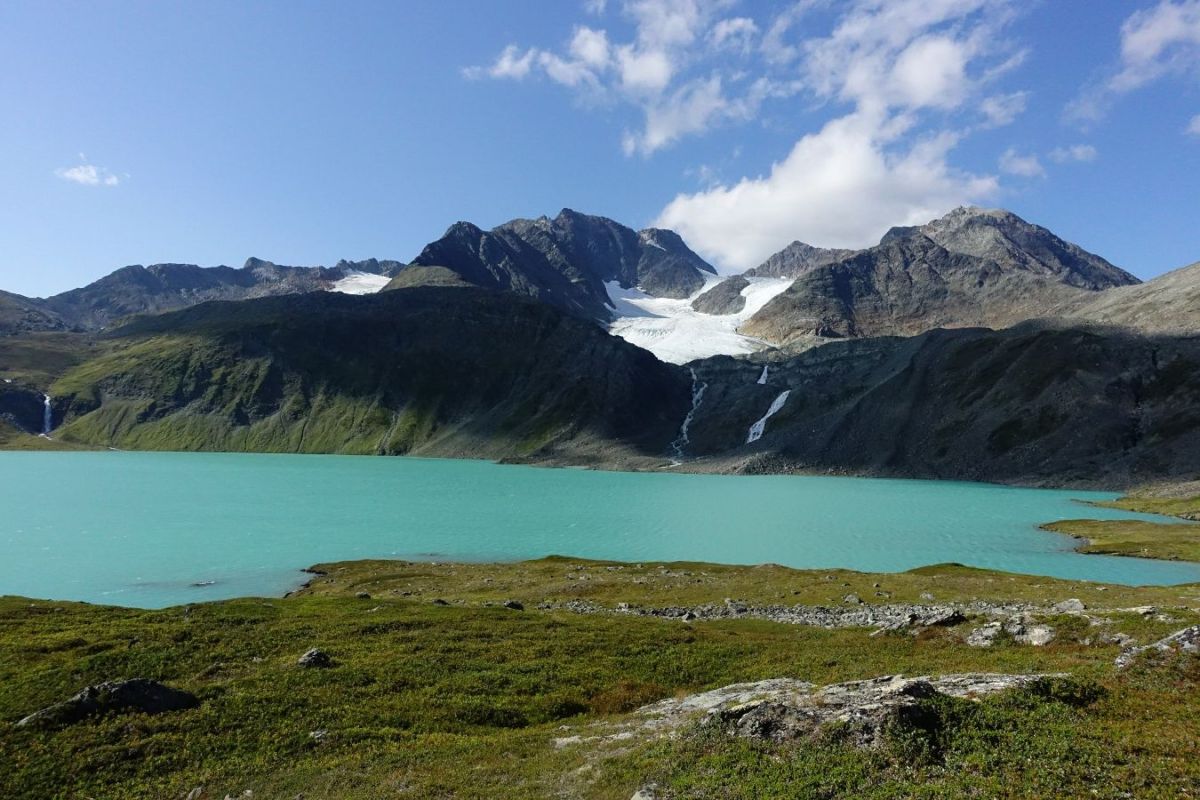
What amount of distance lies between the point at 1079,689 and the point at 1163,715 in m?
1.70

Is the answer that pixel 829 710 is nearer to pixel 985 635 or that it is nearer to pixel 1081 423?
pixel 985 635

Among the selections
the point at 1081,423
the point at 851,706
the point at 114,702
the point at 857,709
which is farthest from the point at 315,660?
the point at 1081,423

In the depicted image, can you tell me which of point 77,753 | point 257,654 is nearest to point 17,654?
point 257,654

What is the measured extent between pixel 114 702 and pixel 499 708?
12948 millimetres

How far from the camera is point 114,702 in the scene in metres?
22.5

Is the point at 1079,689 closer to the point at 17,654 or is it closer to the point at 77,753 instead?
the point at 77,753

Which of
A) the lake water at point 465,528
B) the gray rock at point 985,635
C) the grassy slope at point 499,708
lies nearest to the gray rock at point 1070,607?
the grassy slope at point 499,708

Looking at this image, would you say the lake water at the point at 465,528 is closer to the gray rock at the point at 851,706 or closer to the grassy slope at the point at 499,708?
the grassy slope at the point at 499,708

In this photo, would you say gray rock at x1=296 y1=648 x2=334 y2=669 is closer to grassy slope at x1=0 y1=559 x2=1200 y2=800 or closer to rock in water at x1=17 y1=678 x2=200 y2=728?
grassy slope at x1=0 y1=559 x2=1200 y2=800

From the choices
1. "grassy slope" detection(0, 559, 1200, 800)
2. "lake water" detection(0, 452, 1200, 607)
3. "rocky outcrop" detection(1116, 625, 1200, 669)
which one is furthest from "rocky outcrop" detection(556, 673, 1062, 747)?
"lake water" detection(0, 452, 1200, 607)

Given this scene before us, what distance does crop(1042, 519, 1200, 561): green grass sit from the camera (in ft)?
260

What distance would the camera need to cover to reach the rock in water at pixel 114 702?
21.6 metres

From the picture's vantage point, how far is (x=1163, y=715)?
16.1 m

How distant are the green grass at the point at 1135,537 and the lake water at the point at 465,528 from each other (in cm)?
353
